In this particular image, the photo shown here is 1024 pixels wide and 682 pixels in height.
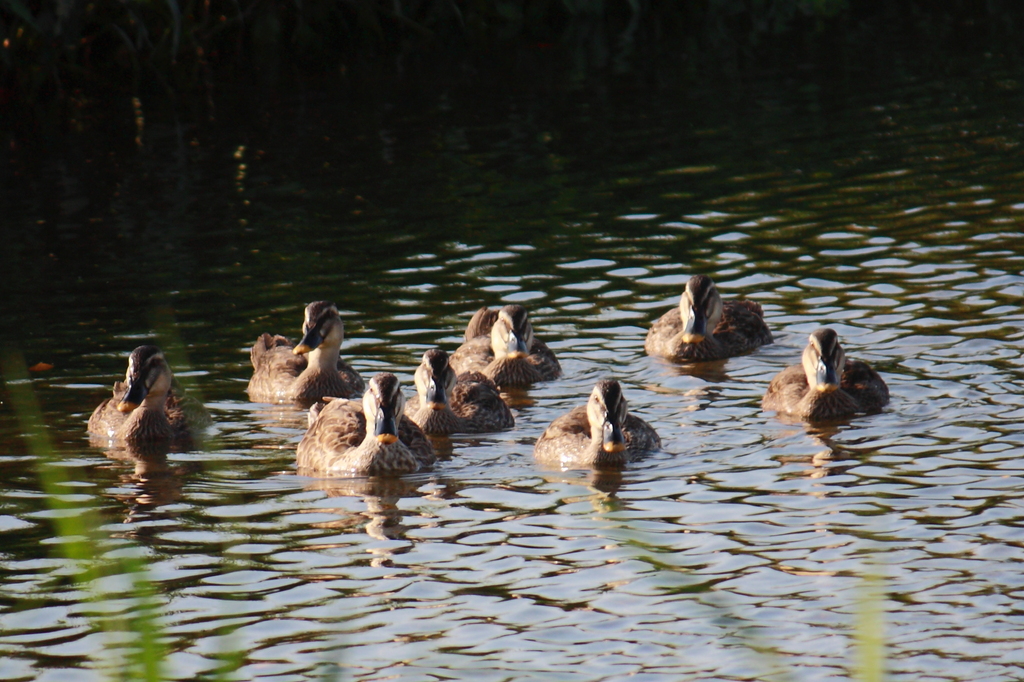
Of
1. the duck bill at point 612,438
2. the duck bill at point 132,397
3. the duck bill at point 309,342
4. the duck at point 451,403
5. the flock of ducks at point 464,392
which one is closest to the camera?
the duck bill at point 612,438

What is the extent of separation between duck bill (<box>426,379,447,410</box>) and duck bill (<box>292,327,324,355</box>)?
5.01 feet

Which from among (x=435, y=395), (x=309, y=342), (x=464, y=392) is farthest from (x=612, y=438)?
(x=309, y=342)

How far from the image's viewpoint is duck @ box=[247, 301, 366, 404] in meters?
13.1

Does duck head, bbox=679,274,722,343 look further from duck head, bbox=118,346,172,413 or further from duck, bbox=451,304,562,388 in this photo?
duck head, bbox=118,346,172,413

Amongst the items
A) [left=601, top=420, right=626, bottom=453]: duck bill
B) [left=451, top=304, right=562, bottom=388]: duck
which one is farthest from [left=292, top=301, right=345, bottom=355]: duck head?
[left=601, top=420, right=626, bottom=453]: duck bill

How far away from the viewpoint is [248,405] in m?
13.0

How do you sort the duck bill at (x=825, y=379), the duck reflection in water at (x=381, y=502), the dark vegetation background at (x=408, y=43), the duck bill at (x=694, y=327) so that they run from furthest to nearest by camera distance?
the dark vegetation background at (x=408, y=43)
the duck bill at (x=694, y=327)
the duck bill at (x=825, y=379)
the duck reflection in water at (x=381, y=502)

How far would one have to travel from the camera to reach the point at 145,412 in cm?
1204

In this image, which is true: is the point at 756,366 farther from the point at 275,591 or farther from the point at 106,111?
the point at 106,111

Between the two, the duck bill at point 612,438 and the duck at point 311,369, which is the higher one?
the duck at point 311,369

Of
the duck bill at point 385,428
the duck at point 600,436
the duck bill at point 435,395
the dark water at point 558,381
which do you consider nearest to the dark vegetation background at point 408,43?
the dark water at point 558,381

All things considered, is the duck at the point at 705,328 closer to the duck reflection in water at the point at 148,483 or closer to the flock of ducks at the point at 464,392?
the flock of ducks at the point at 464,392

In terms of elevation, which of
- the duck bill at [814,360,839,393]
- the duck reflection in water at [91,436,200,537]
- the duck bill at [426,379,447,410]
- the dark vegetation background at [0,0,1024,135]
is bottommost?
the duck reflection in water at [91,436,200,537]

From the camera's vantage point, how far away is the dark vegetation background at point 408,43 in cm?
2738
